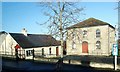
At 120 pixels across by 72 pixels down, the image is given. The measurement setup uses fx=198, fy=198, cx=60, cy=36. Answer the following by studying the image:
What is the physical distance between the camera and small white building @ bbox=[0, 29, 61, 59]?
4153 centimetres

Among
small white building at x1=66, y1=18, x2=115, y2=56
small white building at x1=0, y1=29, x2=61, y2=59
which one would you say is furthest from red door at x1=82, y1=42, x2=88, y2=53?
small white building at x1=0, y1=29, x2=61, y2=59

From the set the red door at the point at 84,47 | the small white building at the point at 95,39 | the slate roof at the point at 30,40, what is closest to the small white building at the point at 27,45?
the slate roof at the point at 30,40

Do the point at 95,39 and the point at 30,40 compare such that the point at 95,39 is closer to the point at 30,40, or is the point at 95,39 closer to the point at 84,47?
the point at 84,47

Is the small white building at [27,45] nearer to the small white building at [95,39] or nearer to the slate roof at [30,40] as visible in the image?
the slate roof at [30,40]

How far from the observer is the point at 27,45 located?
42.1 metres

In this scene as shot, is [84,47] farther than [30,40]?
No

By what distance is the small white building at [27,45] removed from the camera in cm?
4153

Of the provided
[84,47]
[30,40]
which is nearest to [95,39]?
[84,47]

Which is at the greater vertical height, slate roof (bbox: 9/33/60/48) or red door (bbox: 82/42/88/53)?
slate roof (bbox: 9/33/60/48)

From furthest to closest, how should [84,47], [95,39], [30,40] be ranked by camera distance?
[30,40] < [84,47] < [95,39]

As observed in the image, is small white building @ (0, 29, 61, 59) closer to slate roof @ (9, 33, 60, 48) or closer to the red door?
slate roof @ (9, 33, 60, 48)

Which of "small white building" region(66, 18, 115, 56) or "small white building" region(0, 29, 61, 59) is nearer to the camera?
"small white building" region(0, 29, 61, 59)

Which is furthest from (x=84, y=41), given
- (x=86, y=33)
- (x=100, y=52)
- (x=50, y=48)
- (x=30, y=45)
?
(x=30, y=45)

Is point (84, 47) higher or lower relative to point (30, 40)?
lower
